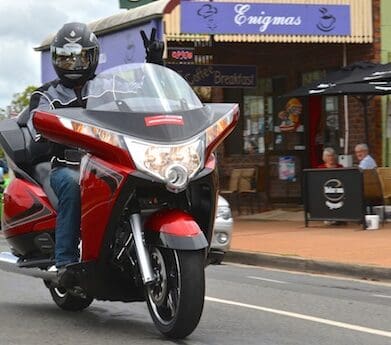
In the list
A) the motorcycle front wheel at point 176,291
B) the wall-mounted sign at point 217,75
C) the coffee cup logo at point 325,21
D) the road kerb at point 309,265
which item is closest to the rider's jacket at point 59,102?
the motorcycle front wheel at point 176,291

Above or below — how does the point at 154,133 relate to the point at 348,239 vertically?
above

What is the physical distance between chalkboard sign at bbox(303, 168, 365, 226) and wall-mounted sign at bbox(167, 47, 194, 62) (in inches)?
128

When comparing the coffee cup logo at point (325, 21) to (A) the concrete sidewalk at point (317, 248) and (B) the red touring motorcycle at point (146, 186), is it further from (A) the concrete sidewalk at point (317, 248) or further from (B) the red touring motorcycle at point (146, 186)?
(B) the red touring motorcycle at point (146, 186)

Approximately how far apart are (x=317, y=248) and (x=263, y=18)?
5.21 meters

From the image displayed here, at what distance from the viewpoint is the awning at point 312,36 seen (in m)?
14.4

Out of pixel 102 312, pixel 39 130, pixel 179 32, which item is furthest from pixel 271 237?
pixel 39 130

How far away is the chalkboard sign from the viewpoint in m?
13.3

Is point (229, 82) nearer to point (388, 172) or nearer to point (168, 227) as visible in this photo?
point (388, 172)

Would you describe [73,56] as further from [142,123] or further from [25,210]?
[25,210]

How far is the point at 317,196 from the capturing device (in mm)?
13922

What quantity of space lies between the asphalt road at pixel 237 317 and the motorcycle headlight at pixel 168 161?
115cm

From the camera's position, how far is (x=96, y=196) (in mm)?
5379

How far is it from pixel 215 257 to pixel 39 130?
158 centimetres

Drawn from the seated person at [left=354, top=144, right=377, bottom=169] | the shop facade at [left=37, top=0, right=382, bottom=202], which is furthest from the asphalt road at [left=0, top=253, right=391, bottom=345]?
the shop facade at [left=37, top=0, right=382, bottom=202]
